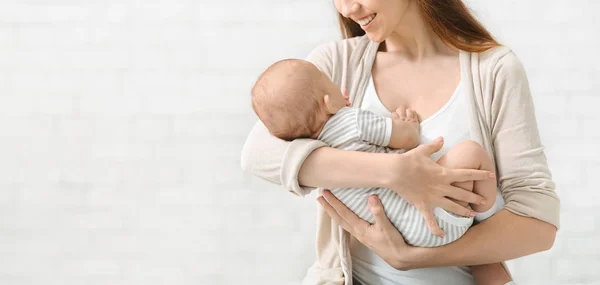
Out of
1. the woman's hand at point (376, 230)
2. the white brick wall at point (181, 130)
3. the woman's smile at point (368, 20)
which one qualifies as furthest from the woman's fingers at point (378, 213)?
the white brick wall at point (181, 130)

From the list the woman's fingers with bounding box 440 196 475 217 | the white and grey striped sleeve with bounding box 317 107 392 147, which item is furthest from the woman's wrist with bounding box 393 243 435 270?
the white and grey striped sleeve with bounding box 317 107 392 147

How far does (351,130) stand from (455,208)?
0.87 feet

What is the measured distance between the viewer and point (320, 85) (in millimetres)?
1608

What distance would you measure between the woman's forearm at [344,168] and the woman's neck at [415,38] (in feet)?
1.32

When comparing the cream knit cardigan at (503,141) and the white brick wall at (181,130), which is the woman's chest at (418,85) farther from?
the white brick wall at (181,130)

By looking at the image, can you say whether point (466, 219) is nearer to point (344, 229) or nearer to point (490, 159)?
point (490, 159)

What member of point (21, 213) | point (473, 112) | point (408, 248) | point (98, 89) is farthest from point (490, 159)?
point (21, 213)

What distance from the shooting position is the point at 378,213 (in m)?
1.63

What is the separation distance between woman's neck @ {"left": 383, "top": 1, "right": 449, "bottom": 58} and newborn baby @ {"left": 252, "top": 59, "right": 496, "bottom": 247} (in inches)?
11.5

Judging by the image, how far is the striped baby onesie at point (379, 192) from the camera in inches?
63.1

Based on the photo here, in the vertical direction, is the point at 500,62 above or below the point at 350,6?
below

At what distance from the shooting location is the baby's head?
1.58 metres

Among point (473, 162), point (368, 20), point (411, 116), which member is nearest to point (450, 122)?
point (411, 116)

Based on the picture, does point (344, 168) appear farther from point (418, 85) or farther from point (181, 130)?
point (181, 130)
